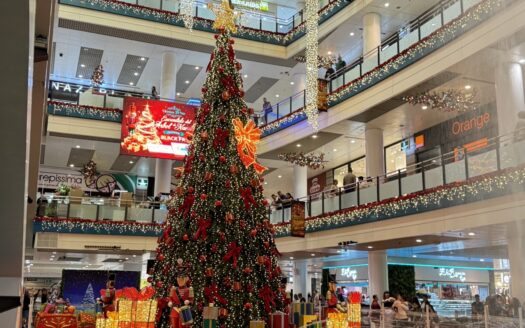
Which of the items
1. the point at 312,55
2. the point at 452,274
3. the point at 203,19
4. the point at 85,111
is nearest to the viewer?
the point at 312,55

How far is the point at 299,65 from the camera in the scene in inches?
937

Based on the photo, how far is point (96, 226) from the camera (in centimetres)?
1911

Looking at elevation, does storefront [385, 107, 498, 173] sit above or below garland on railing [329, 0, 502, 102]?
below

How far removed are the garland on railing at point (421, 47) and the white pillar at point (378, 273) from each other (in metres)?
5.37

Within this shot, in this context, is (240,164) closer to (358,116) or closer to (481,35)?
(481,35)

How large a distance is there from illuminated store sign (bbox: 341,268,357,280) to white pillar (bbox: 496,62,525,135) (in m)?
14.8

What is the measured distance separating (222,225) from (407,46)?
9917 mm

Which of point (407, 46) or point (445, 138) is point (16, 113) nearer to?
point (407, 46)

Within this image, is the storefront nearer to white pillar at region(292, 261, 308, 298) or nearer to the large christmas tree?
white pillar at region(292, 261, 308, 298)

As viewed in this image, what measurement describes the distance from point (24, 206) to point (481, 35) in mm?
11467

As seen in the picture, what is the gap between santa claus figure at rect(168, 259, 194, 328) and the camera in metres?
6.12

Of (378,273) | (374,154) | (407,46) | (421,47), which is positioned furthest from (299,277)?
(421,47)

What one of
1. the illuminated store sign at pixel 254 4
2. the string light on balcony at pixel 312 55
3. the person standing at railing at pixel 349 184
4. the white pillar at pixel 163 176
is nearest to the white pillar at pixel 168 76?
the white pillar at pixel 163 176

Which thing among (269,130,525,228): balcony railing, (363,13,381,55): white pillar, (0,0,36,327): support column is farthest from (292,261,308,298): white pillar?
(0,0,36,327): support column
